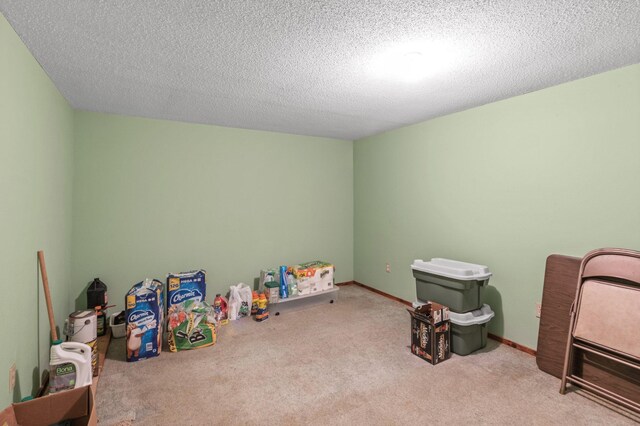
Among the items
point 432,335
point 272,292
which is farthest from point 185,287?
point 432,335

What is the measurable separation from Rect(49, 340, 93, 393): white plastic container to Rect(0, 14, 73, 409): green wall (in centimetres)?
13

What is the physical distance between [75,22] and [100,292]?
256 cm

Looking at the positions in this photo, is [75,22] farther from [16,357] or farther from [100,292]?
[100,292]

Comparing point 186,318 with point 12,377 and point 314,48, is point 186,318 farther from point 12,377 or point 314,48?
point 314,48

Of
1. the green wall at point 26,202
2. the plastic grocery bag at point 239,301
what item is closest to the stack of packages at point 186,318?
the plastic grocery bag at point 239,301

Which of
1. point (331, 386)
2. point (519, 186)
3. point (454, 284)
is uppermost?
point (519, 186)

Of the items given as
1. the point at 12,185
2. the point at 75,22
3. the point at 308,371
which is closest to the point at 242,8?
the point at 75,22

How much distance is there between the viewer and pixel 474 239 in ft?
10.6

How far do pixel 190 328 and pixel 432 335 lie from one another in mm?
2200

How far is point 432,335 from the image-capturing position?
260cm

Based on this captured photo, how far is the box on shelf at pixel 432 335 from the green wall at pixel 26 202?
2.79m

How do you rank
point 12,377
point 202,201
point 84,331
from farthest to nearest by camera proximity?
1. point 202,201
2. point 84,331
3. point 12,377

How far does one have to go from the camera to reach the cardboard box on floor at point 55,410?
5.03 ft

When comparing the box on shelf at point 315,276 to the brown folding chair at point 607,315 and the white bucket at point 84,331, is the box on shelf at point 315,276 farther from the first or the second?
the brown folding chair at point 607,315
